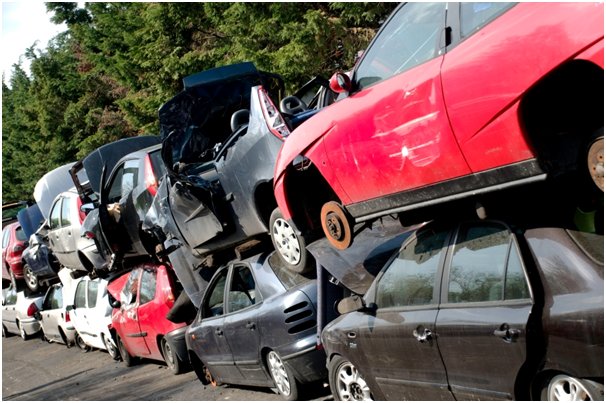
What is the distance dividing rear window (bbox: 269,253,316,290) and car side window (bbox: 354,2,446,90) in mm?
2367

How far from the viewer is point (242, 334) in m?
8.62

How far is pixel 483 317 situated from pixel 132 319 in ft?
28.4

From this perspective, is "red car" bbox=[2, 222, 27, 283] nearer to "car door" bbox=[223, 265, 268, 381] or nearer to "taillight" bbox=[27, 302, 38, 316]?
"taillight" bbox=[27, 302, 38, 316]

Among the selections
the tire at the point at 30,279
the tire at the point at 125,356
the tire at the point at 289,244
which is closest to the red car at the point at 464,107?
the tire at the point at 289,244

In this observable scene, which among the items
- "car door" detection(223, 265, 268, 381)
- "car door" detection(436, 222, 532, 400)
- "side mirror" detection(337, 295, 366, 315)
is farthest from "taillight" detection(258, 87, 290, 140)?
Answer: "car door" detection(436, 222, 532, 400)

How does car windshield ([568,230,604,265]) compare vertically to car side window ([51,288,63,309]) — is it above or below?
above

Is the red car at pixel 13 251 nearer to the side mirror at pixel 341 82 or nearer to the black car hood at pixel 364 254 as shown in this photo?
the black car hood at pixel 364 254

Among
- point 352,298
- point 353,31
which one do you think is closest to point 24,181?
point 353,31

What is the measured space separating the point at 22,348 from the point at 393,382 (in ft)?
56.1

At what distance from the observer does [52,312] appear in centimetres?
1900

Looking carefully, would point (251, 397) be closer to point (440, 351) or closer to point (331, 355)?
point (331, 355)

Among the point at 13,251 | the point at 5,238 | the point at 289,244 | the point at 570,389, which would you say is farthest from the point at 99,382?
the point at 5,238

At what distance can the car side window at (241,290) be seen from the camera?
8633 mm

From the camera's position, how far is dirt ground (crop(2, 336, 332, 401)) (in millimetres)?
9812
